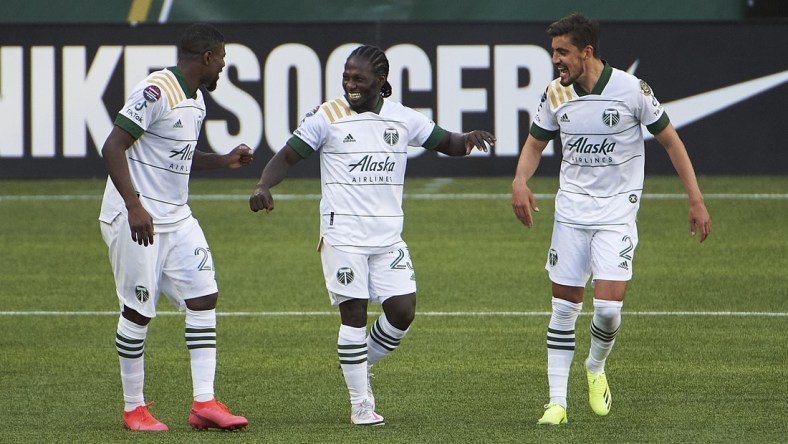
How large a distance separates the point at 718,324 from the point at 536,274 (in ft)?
8.08

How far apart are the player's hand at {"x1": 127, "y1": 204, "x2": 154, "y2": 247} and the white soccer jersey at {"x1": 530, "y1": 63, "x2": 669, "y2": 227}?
6.91 feet

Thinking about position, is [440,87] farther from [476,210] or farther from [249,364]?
[249,364]

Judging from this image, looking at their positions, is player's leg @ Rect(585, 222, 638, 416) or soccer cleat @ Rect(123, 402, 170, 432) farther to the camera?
player's leg @ Rect(585, 222, 638, 416)

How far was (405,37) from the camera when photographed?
17359 mm

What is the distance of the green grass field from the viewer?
7055 mm

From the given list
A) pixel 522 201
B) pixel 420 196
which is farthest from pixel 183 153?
pixel 420 196

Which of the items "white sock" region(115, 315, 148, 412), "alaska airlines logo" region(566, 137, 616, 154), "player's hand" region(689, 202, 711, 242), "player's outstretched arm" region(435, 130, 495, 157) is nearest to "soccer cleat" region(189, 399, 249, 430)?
"white sock" region(115, 315, 148, 412)

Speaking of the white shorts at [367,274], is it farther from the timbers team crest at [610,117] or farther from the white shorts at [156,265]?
the timbers team crest at [610,117]

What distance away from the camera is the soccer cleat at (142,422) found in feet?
22.6

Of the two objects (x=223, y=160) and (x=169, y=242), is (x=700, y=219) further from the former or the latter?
(x=169, y=242)

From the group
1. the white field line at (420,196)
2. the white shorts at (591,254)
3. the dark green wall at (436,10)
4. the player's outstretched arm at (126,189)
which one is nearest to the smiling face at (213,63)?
the player's outstretched arm at (126,189)

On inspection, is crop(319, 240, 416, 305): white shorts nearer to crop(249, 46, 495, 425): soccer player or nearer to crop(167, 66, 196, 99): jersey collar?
crop(249, 46, 495, 425): soccer player

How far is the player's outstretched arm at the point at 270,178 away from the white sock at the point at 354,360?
2.43ft

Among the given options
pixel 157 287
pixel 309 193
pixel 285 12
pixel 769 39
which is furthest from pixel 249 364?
pixel 285 12
